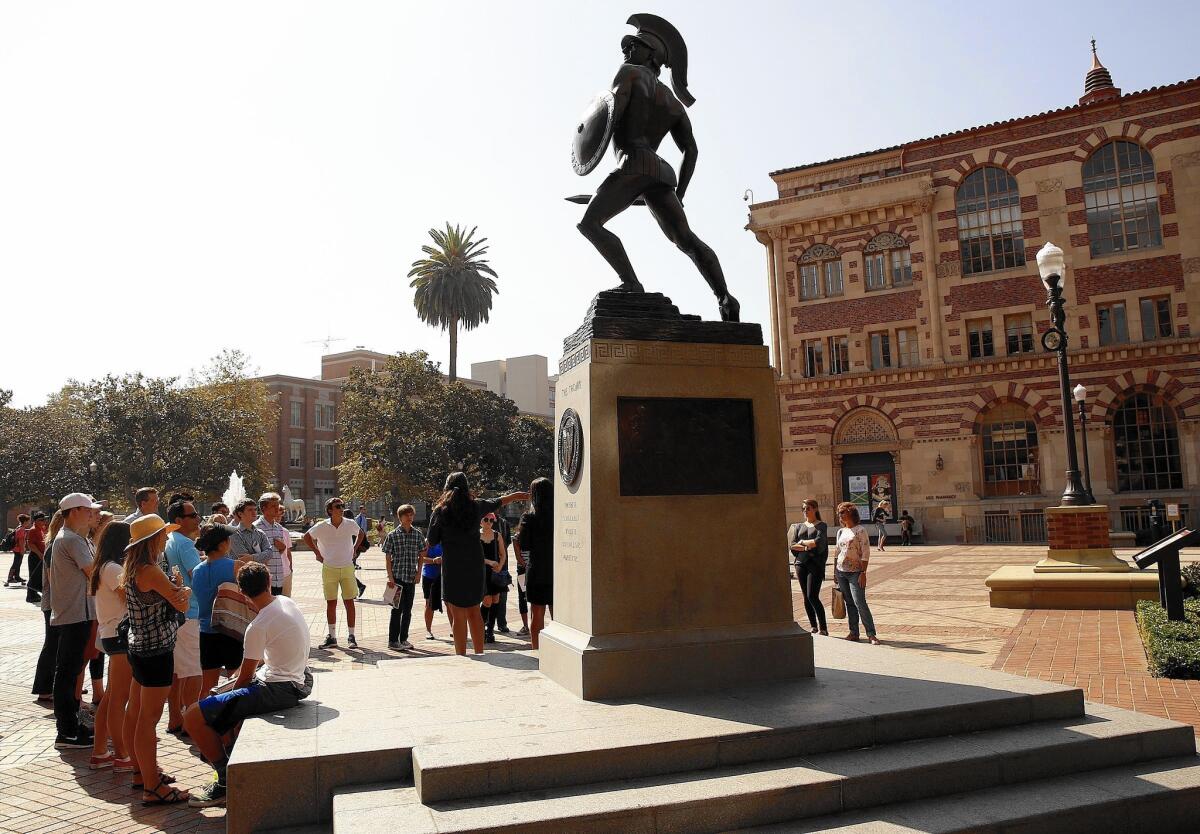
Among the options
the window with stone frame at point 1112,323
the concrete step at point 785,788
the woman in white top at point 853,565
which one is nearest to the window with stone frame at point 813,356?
the window with stone frame at point 1112,323

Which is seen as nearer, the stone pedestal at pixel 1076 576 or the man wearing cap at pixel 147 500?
the man wearing cap at pixel 147 500

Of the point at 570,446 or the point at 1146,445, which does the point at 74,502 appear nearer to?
the point at 570,446

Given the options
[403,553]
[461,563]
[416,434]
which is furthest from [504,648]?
[416,434]

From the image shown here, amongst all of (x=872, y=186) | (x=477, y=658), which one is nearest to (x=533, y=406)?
(x=872, y=186)

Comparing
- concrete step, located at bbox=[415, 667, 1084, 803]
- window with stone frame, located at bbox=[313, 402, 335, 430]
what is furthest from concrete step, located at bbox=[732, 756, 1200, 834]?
window with stone frame, located at bbox=[313, 402, 335, 430]

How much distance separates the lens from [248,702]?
5.28 meters

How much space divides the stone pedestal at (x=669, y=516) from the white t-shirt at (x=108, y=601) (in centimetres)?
321

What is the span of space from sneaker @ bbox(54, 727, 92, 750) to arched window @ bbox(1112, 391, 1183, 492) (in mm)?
33462

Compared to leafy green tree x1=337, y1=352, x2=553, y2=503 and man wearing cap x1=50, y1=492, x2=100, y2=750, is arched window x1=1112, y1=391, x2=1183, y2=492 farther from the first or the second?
man wearing cap x1=50, y1=492, x2=100, y2=750

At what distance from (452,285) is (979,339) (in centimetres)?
3576

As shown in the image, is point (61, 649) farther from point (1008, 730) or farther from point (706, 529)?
point (1008, 730)

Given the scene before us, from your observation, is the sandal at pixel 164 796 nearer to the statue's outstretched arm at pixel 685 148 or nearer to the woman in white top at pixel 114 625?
the woman in white top at pixel 114 625

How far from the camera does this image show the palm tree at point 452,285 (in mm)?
56969

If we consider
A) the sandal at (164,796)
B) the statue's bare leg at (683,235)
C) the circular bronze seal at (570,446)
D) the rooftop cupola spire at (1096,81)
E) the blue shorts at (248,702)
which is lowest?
the sandal at (164,796)
